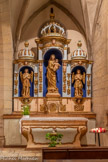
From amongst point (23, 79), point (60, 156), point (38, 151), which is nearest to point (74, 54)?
point (23, 79)

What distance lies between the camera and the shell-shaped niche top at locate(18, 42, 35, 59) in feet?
37.4

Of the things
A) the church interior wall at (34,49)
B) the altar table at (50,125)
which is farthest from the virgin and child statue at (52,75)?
the altar table at (50,125)

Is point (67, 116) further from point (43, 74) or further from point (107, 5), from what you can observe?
point (107, 5)

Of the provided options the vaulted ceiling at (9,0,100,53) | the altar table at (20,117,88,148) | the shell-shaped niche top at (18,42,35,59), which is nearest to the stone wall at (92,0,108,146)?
the altar table at (20,117,88,148)

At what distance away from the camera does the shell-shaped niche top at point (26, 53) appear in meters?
11.4

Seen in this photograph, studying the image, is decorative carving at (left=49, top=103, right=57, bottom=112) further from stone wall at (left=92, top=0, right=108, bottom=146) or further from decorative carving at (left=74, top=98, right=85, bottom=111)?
stone wall at (left=92, top=0, right=108, bottom=146)

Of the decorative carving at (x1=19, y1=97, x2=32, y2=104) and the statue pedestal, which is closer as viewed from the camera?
the statue pedestal

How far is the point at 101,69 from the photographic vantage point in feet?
33.9

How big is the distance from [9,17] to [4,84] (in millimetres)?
2474

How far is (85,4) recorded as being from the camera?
11.1 meters

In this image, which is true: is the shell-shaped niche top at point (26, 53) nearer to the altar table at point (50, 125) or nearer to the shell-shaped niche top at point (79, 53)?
the shell-shaped niche top at point (79, 53)

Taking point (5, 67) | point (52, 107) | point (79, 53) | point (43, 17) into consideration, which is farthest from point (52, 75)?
point (43, 17)

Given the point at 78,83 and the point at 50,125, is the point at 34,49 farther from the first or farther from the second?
the point at 50,125

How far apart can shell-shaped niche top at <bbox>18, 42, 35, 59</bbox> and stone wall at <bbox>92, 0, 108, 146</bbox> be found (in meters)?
2.44
